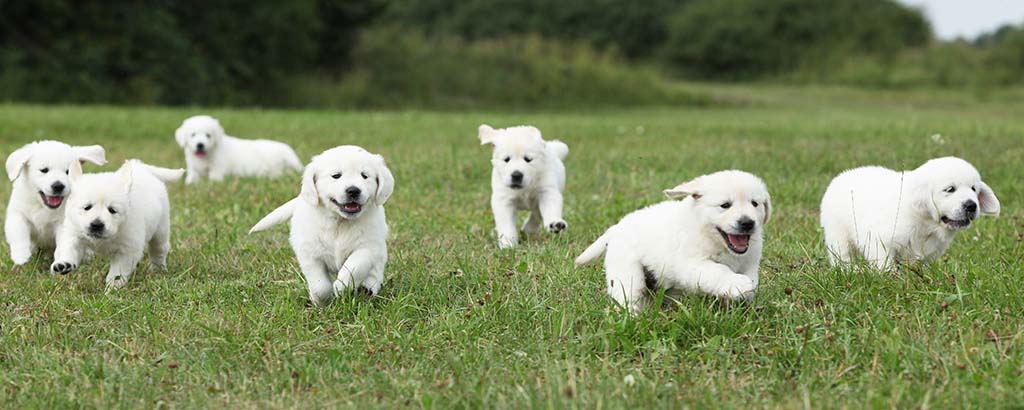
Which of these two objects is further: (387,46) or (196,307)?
(387,46)

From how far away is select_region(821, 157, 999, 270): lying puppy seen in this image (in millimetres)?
4574

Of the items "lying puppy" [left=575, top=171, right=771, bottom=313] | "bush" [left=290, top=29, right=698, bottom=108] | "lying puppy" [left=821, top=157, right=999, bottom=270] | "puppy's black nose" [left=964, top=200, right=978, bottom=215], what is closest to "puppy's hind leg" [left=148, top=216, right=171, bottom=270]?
"lying puppy" [left=575, top=171, right=771, bottom=313]

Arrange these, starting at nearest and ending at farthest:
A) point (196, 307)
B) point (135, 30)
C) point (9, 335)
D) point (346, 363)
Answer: point (346, 363), point (9, 335), point (196, 307), point (135, 30)

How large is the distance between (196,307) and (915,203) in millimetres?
3253

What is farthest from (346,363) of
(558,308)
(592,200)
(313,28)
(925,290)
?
(313,28)

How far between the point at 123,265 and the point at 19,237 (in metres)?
0.76

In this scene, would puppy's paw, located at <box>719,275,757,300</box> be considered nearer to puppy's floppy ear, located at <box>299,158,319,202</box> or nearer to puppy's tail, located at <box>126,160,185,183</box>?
puppy's floppy ear, located at <box>299,158,319,202</box>

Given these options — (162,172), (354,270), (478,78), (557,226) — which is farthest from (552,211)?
(478,78)

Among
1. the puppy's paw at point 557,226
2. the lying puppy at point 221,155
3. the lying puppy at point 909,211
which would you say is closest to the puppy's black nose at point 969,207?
the lying puppy at point 909,211

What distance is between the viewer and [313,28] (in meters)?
31.5

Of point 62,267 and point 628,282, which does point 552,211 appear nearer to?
point 628,282

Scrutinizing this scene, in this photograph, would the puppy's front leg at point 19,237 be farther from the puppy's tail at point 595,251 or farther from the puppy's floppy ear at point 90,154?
the puppy's tail at point 595,251

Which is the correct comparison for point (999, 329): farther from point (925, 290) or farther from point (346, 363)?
point (346, 363)

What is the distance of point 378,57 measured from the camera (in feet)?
107
